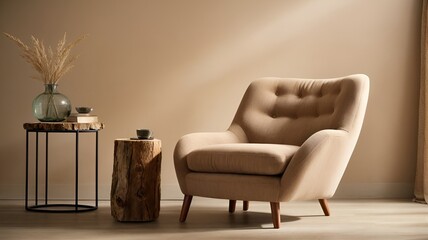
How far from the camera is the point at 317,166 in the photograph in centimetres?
393

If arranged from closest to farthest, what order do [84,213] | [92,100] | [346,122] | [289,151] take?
[289,151] → [346,122] → [84,213] → [92,100]

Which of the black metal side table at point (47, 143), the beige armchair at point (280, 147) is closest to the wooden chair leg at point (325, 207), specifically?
the beige armchair at point (280, 147)

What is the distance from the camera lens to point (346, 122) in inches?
164

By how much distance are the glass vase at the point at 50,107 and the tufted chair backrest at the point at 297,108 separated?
1.10m

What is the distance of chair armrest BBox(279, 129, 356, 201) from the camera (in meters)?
3.82

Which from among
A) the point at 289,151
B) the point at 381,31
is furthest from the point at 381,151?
the point at 289,151

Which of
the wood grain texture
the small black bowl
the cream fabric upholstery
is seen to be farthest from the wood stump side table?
the wood grain texture

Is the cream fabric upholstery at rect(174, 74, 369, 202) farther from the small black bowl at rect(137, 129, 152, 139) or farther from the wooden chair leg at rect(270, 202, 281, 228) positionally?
the small black bowl at rect(137, 129, 152, 139)

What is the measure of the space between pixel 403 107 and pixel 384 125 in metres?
0.20

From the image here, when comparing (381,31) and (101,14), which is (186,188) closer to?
(101,14)

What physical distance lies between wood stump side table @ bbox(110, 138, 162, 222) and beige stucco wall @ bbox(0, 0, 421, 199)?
117 centimetres

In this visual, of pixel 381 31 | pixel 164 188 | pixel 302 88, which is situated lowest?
pixel 164 188

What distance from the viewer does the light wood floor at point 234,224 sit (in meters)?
3.66

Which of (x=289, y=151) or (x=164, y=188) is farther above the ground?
(x=289, y=151)
